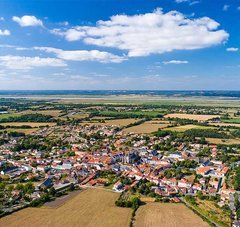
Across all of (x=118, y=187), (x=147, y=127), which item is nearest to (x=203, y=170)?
(x=118, y=187)

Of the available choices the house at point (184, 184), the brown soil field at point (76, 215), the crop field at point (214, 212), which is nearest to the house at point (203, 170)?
the house at point (184, 184)

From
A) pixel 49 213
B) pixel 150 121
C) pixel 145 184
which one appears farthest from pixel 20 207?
pixel 150 121

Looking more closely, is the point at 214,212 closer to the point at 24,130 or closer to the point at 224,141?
the point at 224,141

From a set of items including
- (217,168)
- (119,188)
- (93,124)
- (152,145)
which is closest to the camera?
(119,188)

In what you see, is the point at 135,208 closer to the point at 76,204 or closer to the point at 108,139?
the point at 76,204

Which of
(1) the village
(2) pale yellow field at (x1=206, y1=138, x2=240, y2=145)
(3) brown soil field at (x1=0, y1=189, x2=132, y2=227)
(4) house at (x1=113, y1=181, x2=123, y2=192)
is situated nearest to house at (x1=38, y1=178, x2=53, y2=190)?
(1) the village
